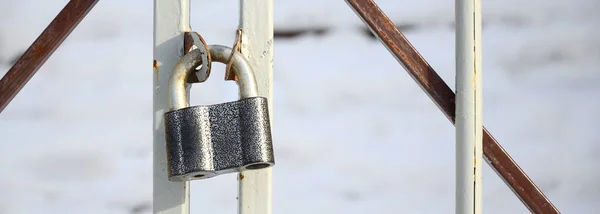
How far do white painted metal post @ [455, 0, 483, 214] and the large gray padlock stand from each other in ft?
0.63

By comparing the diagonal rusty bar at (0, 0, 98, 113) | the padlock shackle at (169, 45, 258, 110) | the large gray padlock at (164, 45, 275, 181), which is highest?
the diagonal rusty bar at (0, 0, 98, 113)

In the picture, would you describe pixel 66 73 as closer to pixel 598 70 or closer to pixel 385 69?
pixel 385 69

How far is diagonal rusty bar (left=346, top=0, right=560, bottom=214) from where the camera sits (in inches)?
34.2

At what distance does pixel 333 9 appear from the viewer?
1377 millimetres

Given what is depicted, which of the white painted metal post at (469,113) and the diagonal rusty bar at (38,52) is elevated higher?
the diagonal rusty bar at (38,52)

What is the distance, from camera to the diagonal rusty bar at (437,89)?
87 cm

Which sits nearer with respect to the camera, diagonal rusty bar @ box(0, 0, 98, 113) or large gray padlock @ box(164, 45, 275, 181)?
large gray padlock @ box(164, 45, 275, 181)

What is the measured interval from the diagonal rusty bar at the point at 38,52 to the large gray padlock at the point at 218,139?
0.53 ft

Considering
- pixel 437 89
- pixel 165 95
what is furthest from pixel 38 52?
pixel 437 89

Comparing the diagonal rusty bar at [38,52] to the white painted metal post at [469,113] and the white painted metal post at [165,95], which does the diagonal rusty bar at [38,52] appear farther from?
the white painted metal post at [469,113]

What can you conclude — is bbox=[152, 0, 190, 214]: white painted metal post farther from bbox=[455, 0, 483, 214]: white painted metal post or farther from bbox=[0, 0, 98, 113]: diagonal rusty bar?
bbox=[455, 0, 483, 214]: white painted metal post

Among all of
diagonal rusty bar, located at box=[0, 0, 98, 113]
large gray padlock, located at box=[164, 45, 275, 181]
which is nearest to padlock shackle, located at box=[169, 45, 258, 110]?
large gray padlock, located at box=[164, 45, 275, 181]

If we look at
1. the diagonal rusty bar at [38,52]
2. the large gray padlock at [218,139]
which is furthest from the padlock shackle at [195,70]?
the diagonal rusty bar at [38,52]

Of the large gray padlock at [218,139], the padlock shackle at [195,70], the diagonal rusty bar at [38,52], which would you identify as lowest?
the large gray padlock at [218,139]
